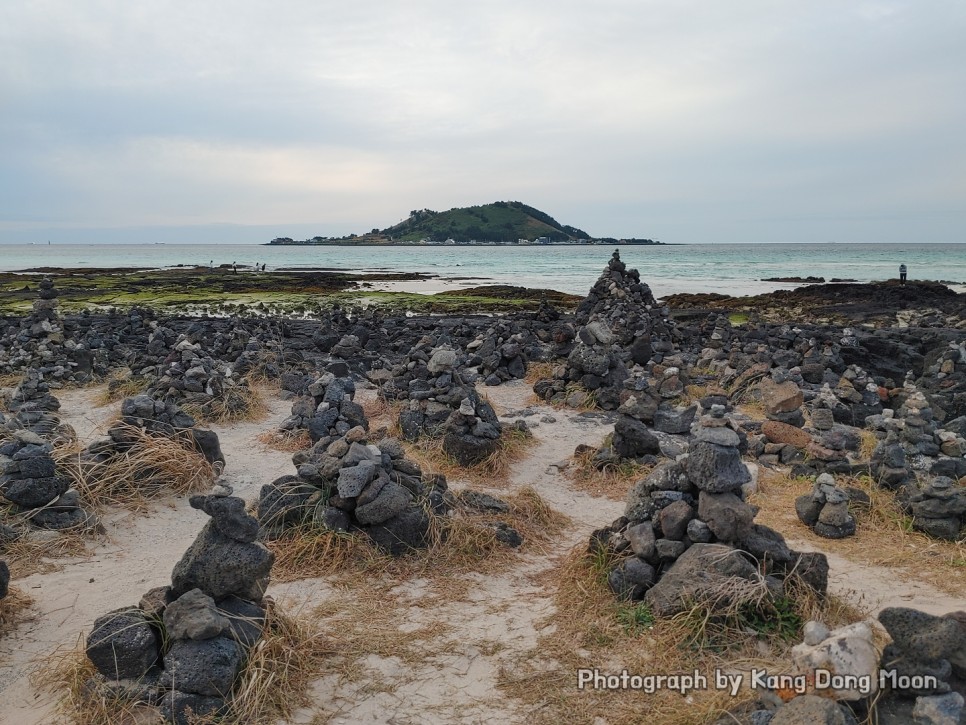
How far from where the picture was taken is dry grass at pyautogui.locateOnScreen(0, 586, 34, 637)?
5.83 metres

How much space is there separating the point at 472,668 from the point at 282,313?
3229 cm

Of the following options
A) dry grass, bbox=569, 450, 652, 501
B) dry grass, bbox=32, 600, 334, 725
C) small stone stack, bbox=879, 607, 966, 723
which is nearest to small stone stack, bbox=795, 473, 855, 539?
dry grass, bbox=569, 450, 652, 501

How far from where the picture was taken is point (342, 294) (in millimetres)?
47781

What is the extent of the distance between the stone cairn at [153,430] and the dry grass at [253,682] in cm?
439

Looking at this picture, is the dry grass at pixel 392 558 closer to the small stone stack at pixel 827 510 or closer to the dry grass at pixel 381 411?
the small stone stack at pixel 827 510

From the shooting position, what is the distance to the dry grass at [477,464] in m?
10.2

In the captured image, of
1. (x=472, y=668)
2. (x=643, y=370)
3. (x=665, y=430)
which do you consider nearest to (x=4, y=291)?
(x=643, y=370)

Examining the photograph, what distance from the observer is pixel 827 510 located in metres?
7.95

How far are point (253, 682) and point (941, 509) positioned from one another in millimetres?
7364

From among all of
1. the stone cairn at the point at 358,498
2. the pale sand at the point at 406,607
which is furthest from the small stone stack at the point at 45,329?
the stone cairn at the point at 358,498

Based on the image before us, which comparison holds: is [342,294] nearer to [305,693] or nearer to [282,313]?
[282,313]

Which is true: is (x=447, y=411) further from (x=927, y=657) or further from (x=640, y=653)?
(x=927, y=657)

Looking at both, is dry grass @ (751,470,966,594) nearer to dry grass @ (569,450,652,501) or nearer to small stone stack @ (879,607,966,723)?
dry grass @ (569,450,652,501)

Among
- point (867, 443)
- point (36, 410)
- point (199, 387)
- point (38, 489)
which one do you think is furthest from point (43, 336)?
point (867, 443)
